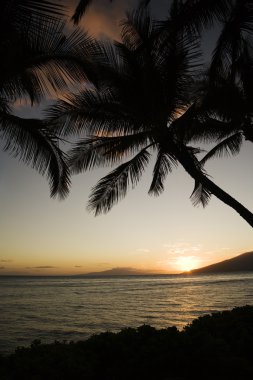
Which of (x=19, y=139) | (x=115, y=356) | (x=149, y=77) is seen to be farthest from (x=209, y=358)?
(x=149, y=77)

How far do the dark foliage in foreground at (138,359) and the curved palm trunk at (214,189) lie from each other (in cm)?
245

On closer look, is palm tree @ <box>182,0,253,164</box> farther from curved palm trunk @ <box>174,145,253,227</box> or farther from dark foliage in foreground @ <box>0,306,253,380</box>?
dark foliage in foreground @ <box>0,306,253,380</box>

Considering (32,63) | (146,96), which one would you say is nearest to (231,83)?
(146,96)

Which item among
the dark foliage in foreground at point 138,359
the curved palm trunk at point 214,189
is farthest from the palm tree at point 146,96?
the dark foliage in foreground at point 138,359

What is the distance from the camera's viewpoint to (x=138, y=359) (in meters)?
4.70

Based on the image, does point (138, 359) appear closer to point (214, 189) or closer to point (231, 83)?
point (214, 189)

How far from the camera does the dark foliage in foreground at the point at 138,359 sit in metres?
4.34

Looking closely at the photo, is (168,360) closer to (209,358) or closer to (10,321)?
(209,358)

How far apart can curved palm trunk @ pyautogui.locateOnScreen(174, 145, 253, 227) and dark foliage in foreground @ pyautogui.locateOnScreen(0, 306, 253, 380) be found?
245 centimetres

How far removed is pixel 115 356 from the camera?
507cm

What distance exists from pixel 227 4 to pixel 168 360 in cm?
672

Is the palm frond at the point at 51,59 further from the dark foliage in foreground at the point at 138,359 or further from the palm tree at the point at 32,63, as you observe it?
the dark foliage in foreground at the point at 138,359

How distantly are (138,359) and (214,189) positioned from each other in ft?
13.5

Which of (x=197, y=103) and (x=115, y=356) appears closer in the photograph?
(x=115, y=356)
